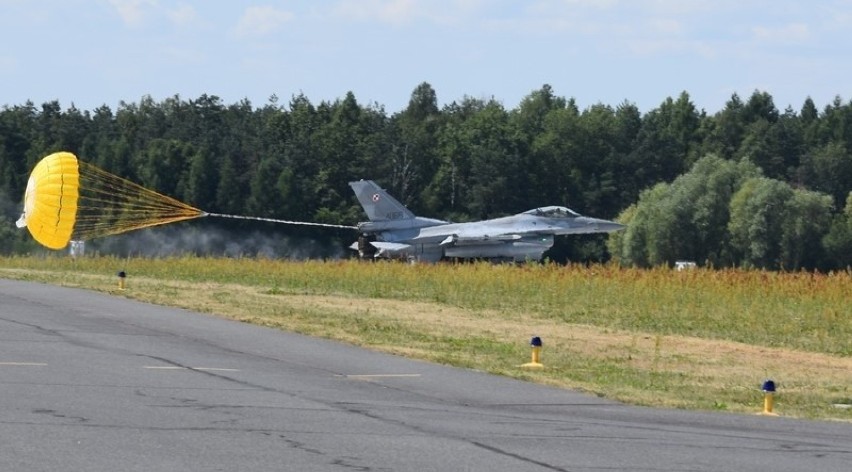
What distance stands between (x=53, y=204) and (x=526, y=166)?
191ft

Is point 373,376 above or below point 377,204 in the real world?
below

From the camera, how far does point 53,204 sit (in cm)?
3431

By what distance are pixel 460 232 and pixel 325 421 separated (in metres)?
41.9

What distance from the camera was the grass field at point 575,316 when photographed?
18.1 meters

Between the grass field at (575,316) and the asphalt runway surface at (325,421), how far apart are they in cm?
154

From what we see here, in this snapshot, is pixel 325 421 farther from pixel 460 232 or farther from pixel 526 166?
pixel 526 166

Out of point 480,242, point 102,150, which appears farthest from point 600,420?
point 102,150

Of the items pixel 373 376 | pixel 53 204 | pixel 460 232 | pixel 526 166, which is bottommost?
pixel 373 376

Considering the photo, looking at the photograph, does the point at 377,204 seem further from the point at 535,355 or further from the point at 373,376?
the point at 373,376

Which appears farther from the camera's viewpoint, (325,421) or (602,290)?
(602,290)

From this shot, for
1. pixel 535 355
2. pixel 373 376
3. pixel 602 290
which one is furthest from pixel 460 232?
pixel 373 376

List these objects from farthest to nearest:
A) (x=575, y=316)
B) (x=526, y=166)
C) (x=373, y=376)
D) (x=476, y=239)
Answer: (x=526, y=166) → (x=476, y=239) → (x=575, y=316) → (x=373, y=376)

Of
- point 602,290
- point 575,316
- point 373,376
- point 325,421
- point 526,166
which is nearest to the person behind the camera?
point 325,421

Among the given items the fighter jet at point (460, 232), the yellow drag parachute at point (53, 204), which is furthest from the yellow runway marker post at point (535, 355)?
the fighter jet at point (460, 232)
